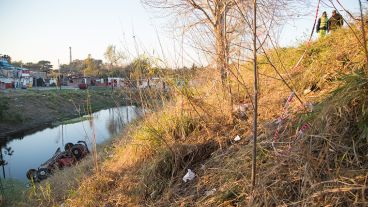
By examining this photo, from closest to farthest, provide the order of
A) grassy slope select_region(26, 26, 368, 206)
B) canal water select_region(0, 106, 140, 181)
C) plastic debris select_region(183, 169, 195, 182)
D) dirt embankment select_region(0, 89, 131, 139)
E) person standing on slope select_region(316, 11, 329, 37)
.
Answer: grassy slope select_region(26, 26, 368, 206), plastic debris select_region(183, 169, 195, 182), person standing on slope select_region(316, 11, 329, 37), canal water select_region(0, 106, 140, 181), dirt embankment select_region(0, 89, 131, 139)

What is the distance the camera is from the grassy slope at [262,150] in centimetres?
216

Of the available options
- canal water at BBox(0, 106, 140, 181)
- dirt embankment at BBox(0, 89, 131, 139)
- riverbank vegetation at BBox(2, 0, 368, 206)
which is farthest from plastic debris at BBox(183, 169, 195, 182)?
dirt embankment at BBox(0, 89, 131, 139)

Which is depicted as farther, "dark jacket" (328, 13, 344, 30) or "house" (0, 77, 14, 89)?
"house" (0, 77, 14, 89)

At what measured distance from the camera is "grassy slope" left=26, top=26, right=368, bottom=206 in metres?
2.16

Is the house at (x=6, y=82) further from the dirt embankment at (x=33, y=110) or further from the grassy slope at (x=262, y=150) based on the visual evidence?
the grassy slope at (x=262, y=150)

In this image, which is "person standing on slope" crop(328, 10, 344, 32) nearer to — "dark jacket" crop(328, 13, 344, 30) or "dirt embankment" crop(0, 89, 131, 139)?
"dark jacket" crop(328, 13, 344, 30)

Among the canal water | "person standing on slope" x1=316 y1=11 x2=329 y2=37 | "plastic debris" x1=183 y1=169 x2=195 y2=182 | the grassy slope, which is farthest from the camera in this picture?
the canal water

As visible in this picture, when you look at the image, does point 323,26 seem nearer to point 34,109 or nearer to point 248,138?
point 248,138

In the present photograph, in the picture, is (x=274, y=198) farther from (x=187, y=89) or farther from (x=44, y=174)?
(x=44, y=174)

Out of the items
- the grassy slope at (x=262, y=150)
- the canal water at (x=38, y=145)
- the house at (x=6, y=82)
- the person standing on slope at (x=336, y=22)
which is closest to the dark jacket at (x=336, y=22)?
the person standing on slope at (x=336, y=22)

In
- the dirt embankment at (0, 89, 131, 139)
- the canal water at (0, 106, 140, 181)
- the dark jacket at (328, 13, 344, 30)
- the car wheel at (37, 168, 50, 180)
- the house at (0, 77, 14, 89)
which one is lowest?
the canal water at (0, 106, 140, 181)

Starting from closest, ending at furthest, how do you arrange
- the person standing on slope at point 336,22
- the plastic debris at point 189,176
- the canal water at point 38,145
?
the plastic debris at point 189,176 → the person standing on slope at point 336,22 → the canal water at point 38,145

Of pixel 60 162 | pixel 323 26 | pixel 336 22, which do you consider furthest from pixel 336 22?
pixel 60 162

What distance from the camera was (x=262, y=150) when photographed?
2.79 meters
